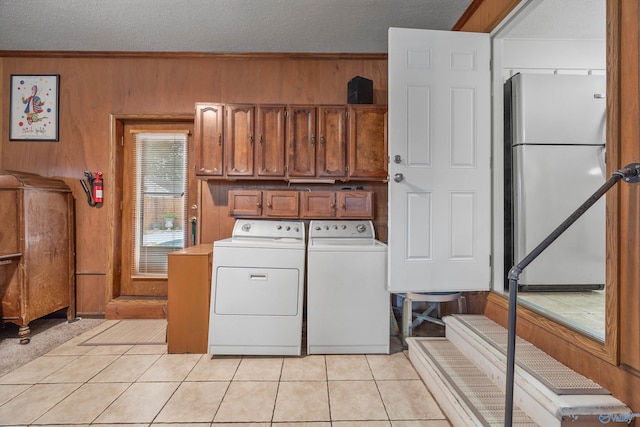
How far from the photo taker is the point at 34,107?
3213 millimetres

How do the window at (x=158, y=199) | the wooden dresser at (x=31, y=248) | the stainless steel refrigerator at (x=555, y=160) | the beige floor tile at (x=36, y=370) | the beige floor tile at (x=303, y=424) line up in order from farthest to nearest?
the window at (x=158, y=199) < the wooden dresser at (x=31, y=248) < the stainless steel refrigerator at (x=555, y=160) < the beige floor tile at (x=36, y=370) < the beige floor tile at (x=303, y=424)

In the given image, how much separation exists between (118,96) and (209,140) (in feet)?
4.16

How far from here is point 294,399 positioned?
73.0 inches

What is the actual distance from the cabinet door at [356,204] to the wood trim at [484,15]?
5.14ft

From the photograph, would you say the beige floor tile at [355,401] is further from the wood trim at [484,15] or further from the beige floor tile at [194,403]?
the wood trim at [484,15]

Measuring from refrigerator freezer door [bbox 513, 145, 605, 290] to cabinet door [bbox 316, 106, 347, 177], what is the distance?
142cm

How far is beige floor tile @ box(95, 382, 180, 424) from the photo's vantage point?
1.68 metres

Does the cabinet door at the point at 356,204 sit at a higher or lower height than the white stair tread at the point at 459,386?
higher

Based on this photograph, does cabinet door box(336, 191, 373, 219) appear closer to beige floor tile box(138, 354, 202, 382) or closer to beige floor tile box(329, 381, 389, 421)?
beige floor tile box(329, 381, 389, 421)

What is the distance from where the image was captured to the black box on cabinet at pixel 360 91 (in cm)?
289

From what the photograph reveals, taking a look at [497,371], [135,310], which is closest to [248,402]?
[497,371]

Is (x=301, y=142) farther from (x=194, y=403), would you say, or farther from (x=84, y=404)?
(x=84, y=404)

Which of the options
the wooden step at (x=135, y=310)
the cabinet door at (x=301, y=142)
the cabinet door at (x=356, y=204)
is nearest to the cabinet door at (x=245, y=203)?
the cabinet door at (x=301, y=142)

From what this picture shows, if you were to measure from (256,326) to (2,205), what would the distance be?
2326 millimetres
